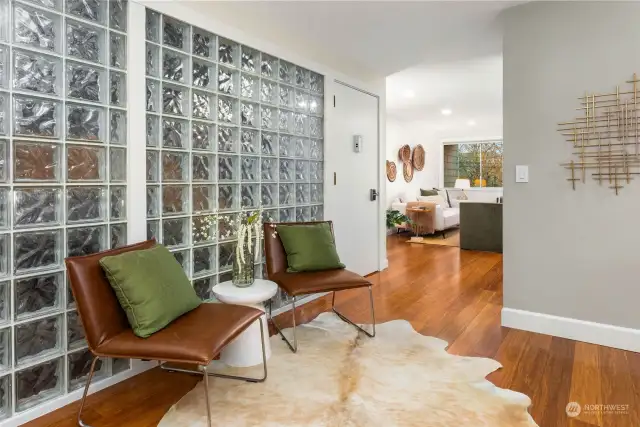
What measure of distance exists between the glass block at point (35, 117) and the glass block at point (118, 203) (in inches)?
15.5

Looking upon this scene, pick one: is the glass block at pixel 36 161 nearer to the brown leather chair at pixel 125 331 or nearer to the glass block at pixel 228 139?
the brown leather chair at pixel 125 331

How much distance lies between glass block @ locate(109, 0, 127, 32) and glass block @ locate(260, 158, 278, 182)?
126 cm

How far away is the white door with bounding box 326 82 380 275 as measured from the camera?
3865mm

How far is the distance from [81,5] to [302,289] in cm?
192

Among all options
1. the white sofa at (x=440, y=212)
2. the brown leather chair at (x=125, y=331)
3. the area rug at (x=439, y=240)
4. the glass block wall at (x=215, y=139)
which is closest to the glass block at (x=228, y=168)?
the glass block wall at (x=215, y=139)

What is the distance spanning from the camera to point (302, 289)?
8.17ft

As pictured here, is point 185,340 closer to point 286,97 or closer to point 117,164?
point 117,164

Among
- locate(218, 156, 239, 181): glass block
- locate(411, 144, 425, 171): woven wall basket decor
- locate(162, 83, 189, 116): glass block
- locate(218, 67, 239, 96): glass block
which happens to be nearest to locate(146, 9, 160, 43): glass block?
locate(162, 83, 189, 116): glass block

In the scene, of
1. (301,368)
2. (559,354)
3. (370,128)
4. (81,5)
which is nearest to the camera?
(81,5)

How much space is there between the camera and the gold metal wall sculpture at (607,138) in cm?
244

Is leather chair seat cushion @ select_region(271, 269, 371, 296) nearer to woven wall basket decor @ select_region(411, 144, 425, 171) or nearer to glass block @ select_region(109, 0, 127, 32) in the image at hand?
glass block @ select_region(109, 0, 127, 32)

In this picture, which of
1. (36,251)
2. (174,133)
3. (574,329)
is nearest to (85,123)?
(174,133)

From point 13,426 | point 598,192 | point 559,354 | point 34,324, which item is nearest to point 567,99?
point 598,192

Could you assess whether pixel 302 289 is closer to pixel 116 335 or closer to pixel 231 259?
pixel 231 259
